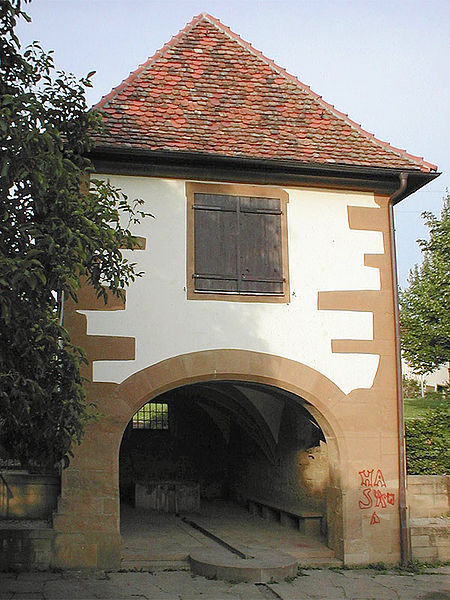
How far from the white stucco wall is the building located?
0.7 inches

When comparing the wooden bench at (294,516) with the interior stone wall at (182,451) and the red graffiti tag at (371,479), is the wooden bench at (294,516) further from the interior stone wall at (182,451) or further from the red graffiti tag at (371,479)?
the interior stone wall at (182,451)

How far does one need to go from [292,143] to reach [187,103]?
65.9 inches

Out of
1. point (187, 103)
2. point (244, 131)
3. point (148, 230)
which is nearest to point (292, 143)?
point (244, 131)

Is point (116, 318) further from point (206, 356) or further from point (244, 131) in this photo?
point (244, 131)

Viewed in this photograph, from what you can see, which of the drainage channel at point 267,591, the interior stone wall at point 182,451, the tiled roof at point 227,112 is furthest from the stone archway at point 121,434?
the interior stone wall at point 182,451

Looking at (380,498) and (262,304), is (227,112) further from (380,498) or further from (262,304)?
(380,498)

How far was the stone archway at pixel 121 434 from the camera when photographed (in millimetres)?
9734

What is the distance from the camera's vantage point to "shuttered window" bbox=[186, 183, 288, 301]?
10648 mm

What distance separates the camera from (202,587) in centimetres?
920

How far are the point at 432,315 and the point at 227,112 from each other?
905 centimetres

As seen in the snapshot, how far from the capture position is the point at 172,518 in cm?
1475

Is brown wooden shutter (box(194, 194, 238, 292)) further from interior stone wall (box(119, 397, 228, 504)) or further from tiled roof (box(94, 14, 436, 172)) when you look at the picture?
interior stone wall (box(119, 397, 228, 504))

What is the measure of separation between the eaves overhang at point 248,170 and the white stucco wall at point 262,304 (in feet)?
0.48

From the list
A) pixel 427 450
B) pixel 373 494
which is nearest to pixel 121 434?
pixel 373 494
